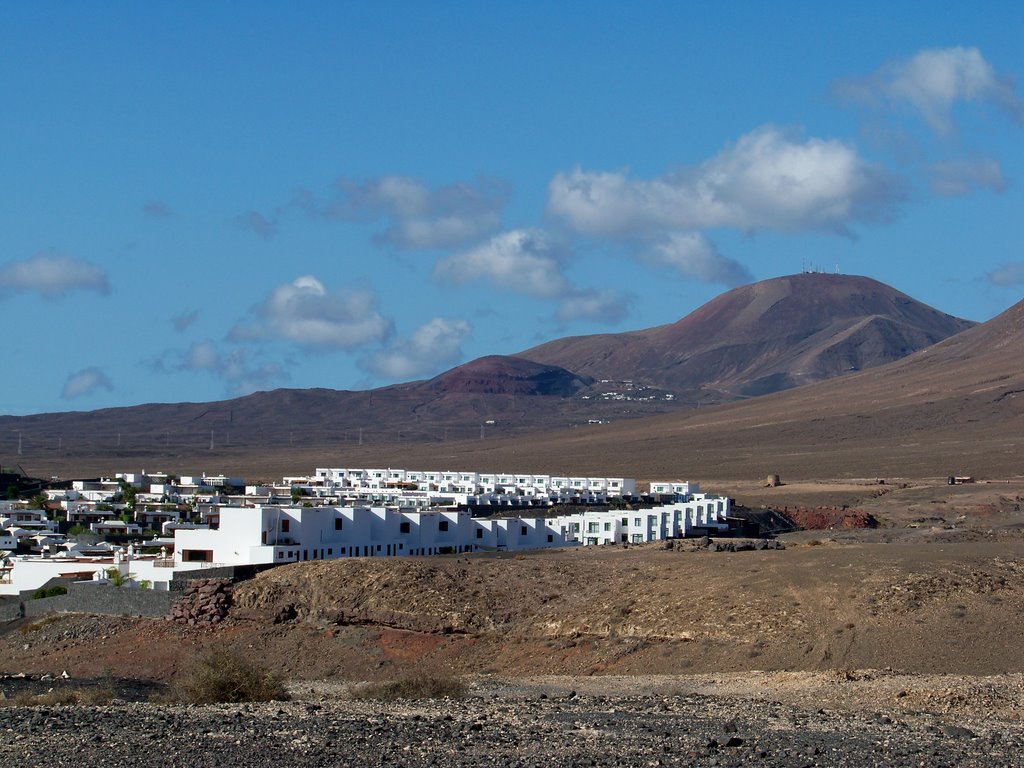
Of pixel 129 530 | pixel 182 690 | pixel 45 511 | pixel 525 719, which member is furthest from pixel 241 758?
pixel 45 511

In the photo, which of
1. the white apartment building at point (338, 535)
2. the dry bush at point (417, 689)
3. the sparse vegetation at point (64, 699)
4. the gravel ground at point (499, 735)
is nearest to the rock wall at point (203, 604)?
the white apartment building at point (338, 535)

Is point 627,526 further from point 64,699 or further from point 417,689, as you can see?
point 64,699

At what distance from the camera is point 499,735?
17047 mm

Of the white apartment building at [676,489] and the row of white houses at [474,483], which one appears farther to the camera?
the row of white houses at [474,483]

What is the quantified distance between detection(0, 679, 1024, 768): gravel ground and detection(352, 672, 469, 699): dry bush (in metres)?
1.49

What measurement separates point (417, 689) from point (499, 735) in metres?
5.56

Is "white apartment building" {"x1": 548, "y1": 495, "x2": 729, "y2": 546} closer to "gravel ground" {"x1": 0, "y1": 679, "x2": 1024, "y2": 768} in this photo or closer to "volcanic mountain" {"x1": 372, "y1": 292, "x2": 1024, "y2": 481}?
"gravel ground" {"x1": 0, "y1": 679, "x2": 1024, "y2": 768}

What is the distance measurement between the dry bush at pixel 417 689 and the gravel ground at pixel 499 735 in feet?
4.88

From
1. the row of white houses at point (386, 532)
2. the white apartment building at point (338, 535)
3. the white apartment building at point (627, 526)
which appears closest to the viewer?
the white apartment building at point (338, 535)

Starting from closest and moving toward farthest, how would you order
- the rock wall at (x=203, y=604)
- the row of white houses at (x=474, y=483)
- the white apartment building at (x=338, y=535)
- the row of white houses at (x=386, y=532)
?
the rock wall at (x=203, y=604) → the white apartment building at (x=338, y=535) → the row of white houses at (x=386, y=532) → the row of white houses at (x=474, y=483)

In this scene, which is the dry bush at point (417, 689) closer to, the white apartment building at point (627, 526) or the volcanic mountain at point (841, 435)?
the white apartment building at point (627, 526)

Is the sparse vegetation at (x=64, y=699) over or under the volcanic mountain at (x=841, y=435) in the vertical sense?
under

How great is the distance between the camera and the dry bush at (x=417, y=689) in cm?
2225

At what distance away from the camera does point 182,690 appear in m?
23.4
